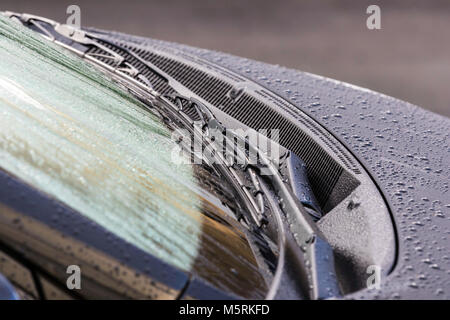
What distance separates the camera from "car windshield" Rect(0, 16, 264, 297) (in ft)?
2.65

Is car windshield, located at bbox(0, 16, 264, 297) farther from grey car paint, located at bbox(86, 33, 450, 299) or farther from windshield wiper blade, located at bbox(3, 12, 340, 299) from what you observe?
grey car paint, located at bbox(86, 33, 450, 299)

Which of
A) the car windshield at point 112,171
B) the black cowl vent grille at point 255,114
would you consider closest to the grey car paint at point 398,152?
the black cowl vent grille at point 255,114

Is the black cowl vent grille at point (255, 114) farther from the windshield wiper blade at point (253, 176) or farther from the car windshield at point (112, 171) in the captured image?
the car windshield at point (112, 171)

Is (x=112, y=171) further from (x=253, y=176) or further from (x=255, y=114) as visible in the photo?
(x=255, y=114)

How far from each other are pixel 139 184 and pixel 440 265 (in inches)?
17.8

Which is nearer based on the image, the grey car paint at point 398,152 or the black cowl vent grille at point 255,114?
the grey car paint at point 398,152

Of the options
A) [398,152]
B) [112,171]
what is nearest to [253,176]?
[112,171]

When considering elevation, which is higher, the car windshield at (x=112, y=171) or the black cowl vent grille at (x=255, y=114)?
the black cowl vent grille at (x=255, y=114)

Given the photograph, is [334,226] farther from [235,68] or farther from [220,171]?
[235,68]

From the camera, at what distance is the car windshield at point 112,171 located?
31.8 inches

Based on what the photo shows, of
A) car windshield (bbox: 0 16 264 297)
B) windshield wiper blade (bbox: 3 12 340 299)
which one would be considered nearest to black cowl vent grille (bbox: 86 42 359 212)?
windshield wiper blade (bbox: 3 12 340 299)

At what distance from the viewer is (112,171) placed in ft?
2.96

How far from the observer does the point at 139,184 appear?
36.0 inches

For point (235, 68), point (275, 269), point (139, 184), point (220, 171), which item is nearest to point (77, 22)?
point (235, 68)
